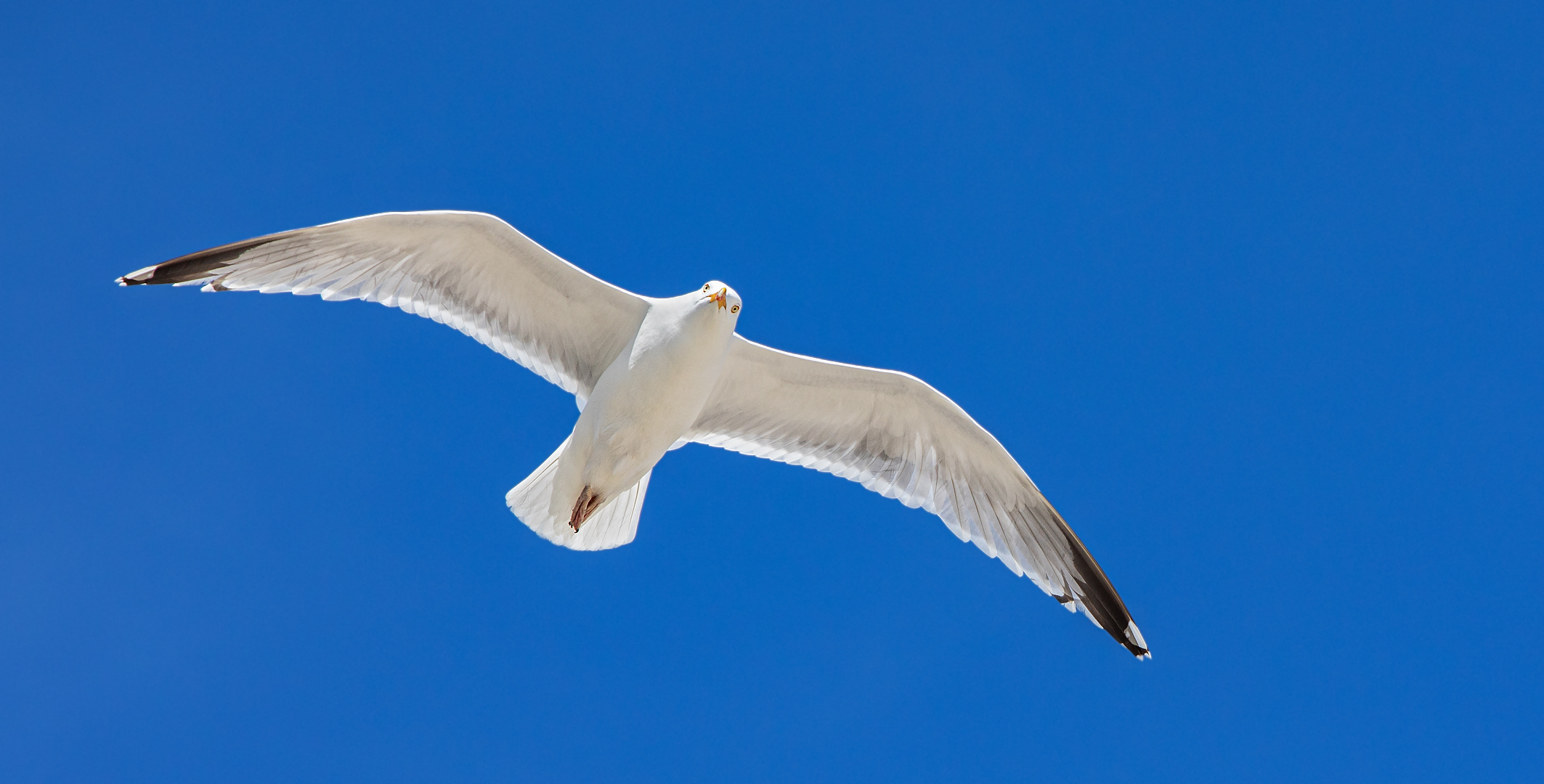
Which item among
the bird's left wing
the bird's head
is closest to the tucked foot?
the bird's left wing

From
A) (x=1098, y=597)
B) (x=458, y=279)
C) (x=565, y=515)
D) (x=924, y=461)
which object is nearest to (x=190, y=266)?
(x=458, y=279)

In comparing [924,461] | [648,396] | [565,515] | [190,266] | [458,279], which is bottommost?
[565,515]

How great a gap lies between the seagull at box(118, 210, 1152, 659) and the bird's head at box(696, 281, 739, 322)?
1cm

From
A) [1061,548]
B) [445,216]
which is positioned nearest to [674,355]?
[445,216]

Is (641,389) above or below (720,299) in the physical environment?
below

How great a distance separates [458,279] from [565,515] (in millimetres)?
1531

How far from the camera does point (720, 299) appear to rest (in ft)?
20.7

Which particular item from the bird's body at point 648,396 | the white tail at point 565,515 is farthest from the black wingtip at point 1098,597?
the white tail at point 565,515

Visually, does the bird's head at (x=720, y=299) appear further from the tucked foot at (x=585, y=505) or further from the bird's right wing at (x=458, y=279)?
the tucked foot at (x=585, y=505)

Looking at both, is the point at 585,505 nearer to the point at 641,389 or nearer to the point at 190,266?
the point at 641,389

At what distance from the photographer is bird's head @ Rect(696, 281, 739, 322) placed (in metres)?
6.32

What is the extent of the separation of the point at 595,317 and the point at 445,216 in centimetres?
103

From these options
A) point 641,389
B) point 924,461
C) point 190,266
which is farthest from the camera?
point 924,461

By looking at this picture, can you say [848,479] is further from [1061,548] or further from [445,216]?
[445,216]
